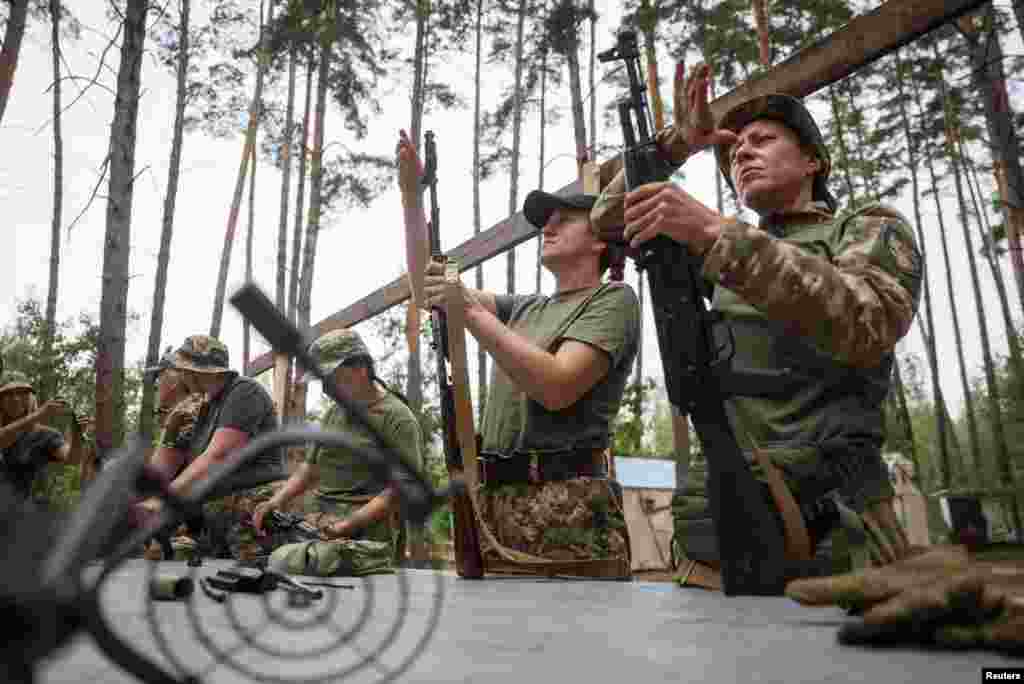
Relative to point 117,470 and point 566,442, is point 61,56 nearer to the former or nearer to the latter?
point 566,442

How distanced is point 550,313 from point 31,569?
230 centimetres

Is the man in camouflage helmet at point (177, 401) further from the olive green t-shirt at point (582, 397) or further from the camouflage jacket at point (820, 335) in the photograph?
the camouflage jacket at point (820, 335)

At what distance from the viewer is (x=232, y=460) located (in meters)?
0.47

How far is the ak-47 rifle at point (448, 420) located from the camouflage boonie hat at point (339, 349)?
1288mm

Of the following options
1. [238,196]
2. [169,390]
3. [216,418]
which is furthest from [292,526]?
[238,196]

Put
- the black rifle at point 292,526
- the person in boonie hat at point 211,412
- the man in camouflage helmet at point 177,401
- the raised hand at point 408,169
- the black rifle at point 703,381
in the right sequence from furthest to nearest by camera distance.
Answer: the man in camouflage helmet at point 177,401 < the person in boonie hat at point 211,412 < the black rifle at point 292,526 < the raised hand at point 408,169 < the black rifle at point 703,381

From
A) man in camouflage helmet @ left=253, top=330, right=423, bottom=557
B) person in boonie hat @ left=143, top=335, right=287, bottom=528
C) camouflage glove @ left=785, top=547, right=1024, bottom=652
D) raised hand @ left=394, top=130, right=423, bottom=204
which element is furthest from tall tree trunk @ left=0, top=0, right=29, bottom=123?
camouflage glove @ left=785, top=547, right=1024, bottom=652

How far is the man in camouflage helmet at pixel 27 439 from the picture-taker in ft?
18.4

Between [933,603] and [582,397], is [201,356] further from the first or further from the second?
[933,603]

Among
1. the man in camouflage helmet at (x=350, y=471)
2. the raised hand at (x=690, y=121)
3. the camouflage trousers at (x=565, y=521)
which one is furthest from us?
the man in camouflage helmet at (x=350, y=471)

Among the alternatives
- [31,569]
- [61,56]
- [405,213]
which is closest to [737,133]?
[405,213]

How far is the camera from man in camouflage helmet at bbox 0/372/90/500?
18.4 ft

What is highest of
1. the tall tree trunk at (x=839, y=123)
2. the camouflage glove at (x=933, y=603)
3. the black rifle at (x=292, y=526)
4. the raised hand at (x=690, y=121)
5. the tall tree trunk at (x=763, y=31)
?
the tall tree trunk at (x=839, y=123)

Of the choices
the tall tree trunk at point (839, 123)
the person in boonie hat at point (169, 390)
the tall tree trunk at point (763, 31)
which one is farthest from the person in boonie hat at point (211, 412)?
the tall tree trunk at point (839, 123)
